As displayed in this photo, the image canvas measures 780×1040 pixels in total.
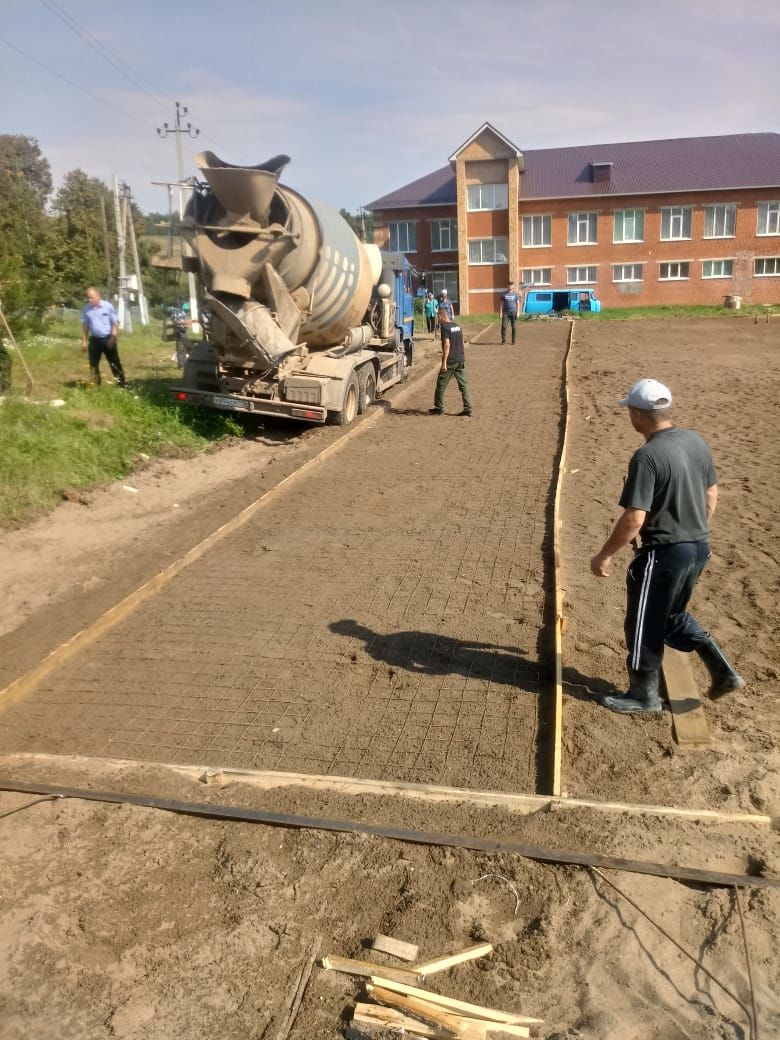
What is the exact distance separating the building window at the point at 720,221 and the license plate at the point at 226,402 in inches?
1617

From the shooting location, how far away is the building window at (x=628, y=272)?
46531 millimetres

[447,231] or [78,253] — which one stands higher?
[447,231]

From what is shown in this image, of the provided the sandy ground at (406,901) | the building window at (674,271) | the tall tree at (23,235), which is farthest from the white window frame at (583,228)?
the sandy ground at (406,901)

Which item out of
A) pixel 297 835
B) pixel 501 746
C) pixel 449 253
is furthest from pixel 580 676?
pixel 449 253

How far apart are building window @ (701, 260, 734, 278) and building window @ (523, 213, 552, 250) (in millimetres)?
8678

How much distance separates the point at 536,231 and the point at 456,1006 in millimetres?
48673

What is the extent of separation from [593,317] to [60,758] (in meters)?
39.6

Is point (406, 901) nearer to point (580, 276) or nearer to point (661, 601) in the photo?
point (661, 601)

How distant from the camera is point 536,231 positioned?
155 feet

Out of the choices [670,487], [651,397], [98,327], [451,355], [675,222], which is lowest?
[670,487]

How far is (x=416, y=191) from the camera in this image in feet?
163

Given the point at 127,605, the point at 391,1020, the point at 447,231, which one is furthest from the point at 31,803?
the point at 447,231

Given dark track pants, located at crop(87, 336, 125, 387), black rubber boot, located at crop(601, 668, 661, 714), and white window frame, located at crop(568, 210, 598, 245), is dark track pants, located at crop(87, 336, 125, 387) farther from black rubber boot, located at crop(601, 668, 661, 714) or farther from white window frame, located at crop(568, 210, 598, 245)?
white window frame, located at crop(568, 210, 598, 245)

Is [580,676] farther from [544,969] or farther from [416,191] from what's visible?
[416,191]
